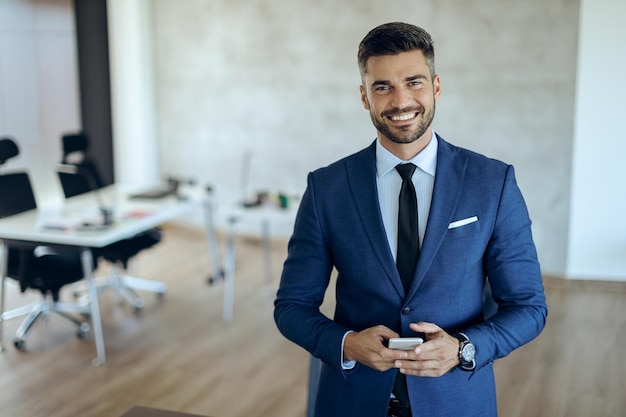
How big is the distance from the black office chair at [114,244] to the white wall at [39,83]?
Result: 1.96 m

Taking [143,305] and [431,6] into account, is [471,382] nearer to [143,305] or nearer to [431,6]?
[143,305]

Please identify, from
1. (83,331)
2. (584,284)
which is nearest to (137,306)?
(83,331)

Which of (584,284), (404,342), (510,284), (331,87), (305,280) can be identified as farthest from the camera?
(331,87)

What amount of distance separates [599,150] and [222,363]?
344 cm

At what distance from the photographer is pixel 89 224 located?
5160mm

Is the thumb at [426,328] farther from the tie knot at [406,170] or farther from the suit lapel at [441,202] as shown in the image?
the tie knot at [406,170]

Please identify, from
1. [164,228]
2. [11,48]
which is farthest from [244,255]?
[11,48]

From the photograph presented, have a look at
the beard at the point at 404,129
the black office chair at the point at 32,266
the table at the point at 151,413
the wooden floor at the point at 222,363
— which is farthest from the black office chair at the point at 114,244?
the beard at the point at 404,129

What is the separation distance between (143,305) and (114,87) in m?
3.11

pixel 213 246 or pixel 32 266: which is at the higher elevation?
pixel 32 266

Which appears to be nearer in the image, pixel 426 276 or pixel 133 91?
pixel 426 276

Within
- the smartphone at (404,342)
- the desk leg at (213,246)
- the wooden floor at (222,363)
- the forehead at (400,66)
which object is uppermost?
the forehead at (400,66)

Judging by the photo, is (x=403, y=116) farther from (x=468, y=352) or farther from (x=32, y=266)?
(x=32, y=266)

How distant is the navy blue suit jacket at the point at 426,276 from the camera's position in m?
1.80
